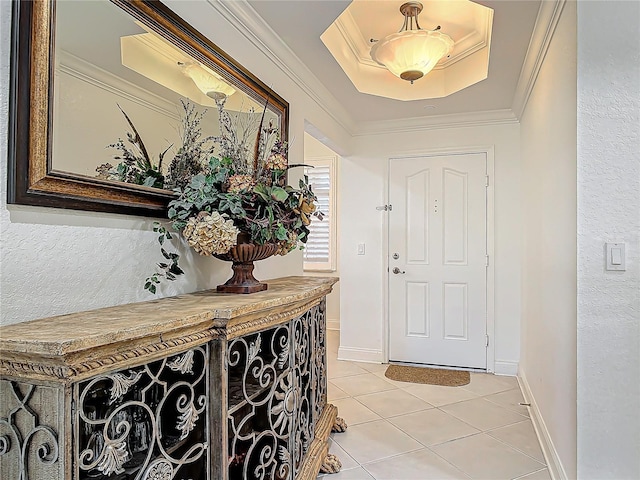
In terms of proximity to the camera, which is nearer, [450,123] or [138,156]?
[138,156]

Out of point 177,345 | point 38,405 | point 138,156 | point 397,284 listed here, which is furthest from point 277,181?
point 397,284

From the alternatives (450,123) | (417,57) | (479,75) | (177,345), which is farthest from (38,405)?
(450,123)

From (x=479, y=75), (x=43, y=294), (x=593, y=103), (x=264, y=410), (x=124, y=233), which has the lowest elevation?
(x=264, y=410)

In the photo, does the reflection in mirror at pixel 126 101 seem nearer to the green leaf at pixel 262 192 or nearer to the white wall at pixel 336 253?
the green leaf at pixel 262 192

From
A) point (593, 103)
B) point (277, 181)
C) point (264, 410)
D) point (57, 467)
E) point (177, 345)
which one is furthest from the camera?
point (277, 181)

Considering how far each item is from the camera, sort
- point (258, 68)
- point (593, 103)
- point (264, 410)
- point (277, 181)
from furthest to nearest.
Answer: point (258, 68) → point (277, 181) → point (593, 103) → point (264, 410)

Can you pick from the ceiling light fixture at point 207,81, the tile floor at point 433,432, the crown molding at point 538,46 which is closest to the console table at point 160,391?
the tile floor at point 433,432

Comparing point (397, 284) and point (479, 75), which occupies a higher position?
point (479, 75)

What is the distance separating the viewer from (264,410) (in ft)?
5.11

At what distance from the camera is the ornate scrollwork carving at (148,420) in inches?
36.6

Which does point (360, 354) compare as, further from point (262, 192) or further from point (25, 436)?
point (25, 436)

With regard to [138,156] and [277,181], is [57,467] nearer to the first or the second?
[138,156]

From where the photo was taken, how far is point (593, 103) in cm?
166

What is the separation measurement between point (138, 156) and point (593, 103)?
5.77ft
